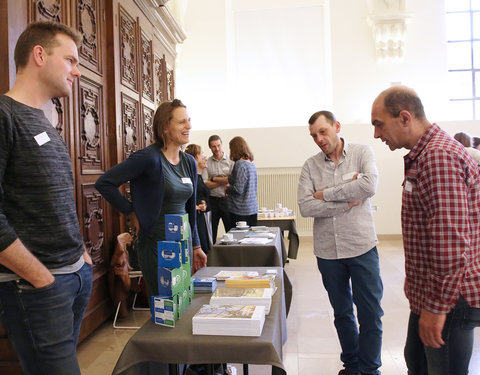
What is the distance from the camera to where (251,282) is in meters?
1.58

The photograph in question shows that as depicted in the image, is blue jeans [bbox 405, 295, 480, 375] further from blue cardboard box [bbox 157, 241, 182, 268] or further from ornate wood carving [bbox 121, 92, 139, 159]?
ornate wood carving [bbox 121, 92, 139, 159]

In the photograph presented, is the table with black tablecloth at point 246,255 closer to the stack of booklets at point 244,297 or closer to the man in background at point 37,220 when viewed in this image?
the stack of booklets at point 244,297

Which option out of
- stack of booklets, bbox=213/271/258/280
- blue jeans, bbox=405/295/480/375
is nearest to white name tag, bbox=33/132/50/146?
stack of booklets, bbox=213/271/258/280

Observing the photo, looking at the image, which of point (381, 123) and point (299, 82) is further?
point (299, 82)

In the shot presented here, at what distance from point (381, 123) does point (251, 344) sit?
2.92ft

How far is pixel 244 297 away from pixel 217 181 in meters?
3.10

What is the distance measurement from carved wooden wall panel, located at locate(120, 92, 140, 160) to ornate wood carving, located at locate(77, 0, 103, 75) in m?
0.49

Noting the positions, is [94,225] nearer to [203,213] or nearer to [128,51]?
[203,213]

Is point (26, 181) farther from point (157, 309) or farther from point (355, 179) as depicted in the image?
point (355, 179)

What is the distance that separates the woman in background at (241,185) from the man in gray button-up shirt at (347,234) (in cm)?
192

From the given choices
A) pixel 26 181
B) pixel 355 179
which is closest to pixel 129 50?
pixel 355 179

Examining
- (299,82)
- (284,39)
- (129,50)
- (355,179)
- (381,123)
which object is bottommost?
(355,179)

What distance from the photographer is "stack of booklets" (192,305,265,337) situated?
1.18 metres

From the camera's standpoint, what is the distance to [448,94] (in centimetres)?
736
